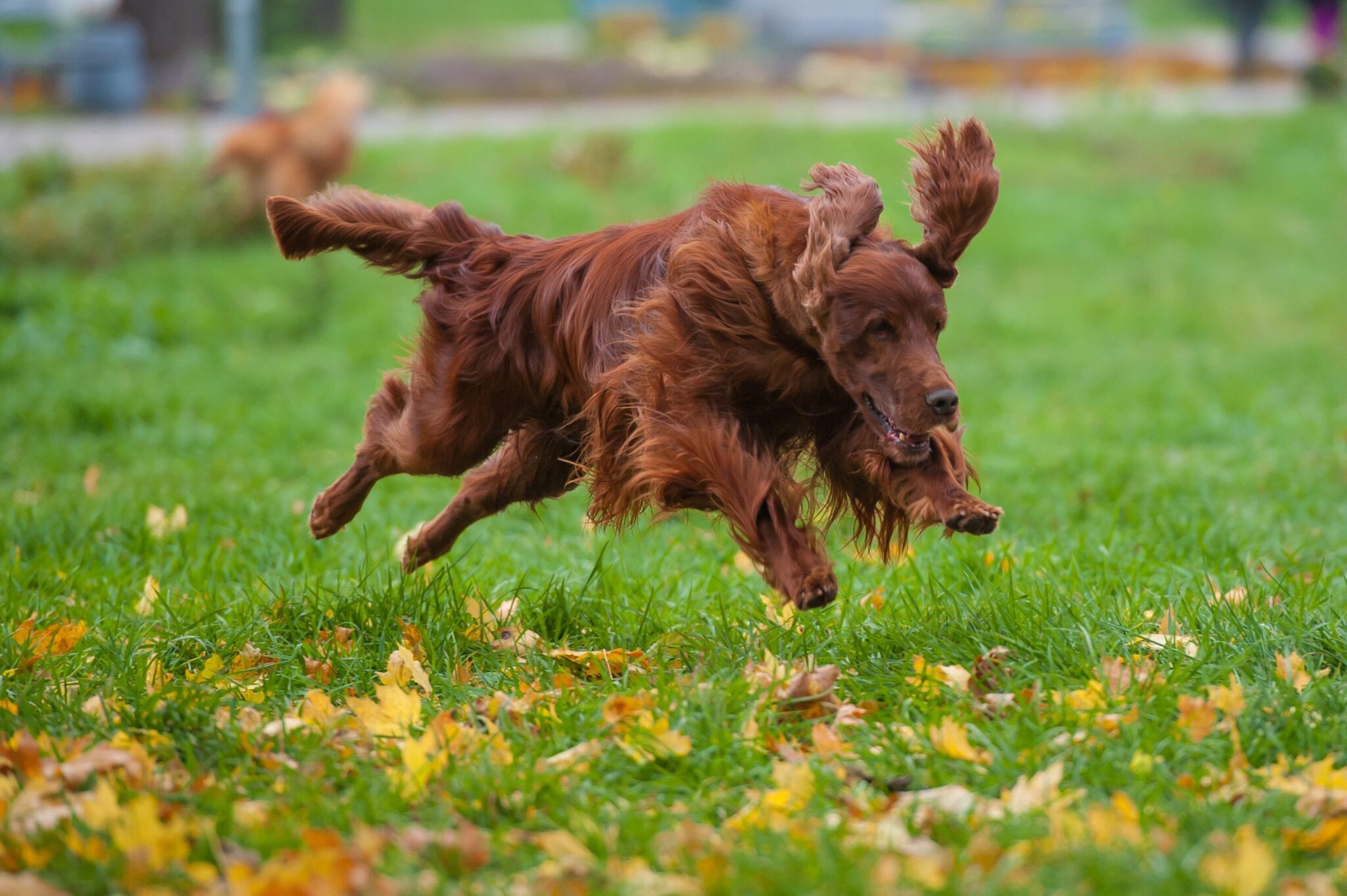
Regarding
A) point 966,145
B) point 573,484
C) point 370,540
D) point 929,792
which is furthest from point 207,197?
point 929,792

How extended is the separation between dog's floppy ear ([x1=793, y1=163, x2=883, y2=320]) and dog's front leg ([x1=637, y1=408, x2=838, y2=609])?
0.38m

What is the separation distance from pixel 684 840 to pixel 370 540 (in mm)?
3074

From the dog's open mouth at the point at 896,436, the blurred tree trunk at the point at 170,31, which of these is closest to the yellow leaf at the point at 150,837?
the dog's open mouth at the point at 896,436

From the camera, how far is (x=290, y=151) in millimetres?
11719

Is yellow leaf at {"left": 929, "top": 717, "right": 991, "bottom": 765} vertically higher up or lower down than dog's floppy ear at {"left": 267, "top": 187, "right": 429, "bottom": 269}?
lower down

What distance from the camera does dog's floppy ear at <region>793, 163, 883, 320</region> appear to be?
343cm

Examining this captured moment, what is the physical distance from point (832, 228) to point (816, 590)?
2.79 feet

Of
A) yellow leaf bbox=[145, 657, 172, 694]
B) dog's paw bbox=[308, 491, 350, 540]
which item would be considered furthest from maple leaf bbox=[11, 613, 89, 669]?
dog's paw bbox=[308, 491, 350, 540]

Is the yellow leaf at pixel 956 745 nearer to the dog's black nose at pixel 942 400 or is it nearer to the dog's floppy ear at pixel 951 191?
the dog's black nose at pixel 942 400

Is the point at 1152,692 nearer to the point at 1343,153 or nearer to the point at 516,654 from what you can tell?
the point at 516,654

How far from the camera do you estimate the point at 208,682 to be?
3.61 m

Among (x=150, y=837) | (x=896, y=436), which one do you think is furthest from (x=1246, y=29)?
(x=150, y=837)

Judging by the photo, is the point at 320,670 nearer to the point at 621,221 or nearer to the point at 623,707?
the point at 623,707

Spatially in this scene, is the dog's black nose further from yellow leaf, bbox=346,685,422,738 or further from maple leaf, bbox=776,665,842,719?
yellow leaf, bbox=346,685,422,738
